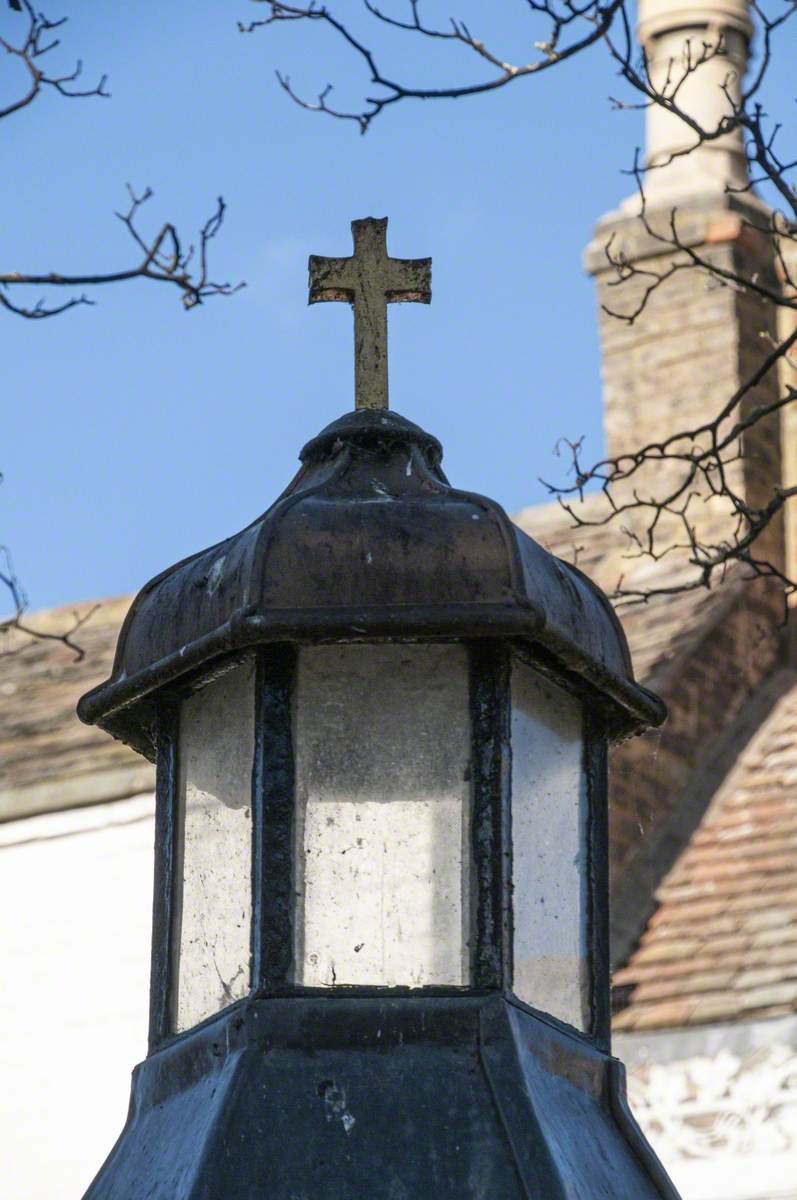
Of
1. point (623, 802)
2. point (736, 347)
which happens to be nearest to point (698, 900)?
point (623, 802)

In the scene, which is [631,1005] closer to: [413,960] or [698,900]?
[698,900]

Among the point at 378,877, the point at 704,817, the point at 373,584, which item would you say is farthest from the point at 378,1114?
the point at 704,817

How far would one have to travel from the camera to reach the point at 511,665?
244cm

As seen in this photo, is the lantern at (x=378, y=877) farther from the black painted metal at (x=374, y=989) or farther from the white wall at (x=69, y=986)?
the white wall at (x=69, y=986)

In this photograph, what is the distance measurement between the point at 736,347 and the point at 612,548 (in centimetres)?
116

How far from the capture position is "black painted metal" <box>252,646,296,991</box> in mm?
2320

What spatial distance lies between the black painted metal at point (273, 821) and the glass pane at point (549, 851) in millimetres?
228

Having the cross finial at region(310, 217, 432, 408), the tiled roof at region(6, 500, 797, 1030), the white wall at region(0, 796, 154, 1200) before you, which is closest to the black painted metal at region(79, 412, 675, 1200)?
the cross finial at region(310, 217, 432, 408)

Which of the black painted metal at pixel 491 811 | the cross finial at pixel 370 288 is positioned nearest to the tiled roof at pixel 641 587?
the cross finial at pixel 370 288

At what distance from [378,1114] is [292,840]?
11.6 inches

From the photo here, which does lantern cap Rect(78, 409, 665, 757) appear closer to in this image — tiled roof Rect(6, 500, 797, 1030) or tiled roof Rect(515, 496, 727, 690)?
tiled roof Rect(6, 500, 797, 1030)

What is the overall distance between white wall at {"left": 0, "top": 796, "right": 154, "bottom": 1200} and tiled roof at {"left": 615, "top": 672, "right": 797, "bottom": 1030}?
5.97 feet

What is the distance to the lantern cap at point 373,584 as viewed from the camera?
7.63 ft

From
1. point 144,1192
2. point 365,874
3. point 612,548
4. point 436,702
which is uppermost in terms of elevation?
point 612,548
